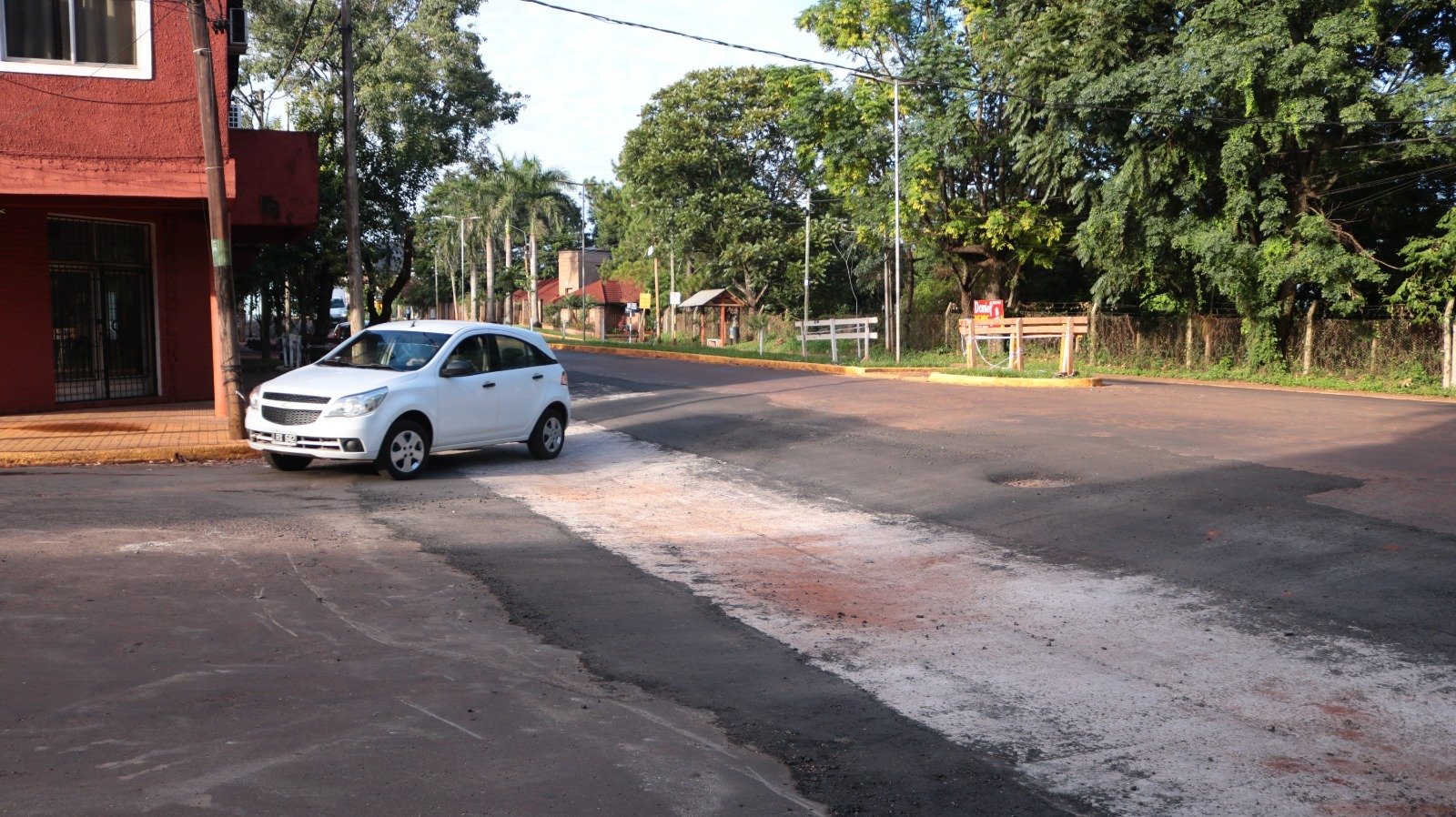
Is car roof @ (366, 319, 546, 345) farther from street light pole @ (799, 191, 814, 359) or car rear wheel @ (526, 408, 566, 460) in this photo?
street light pole @ (799, 191, 814, 359)

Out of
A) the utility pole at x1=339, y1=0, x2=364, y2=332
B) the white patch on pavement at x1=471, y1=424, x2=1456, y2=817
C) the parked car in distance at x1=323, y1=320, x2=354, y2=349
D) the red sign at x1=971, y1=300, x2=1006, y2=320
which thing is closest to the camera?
the white patch on pavement at x1=471, y1=424, x2=1456, y2=817

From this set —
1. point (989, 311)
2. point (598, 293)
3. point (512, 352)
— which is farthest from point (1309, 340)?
point (598, 293)

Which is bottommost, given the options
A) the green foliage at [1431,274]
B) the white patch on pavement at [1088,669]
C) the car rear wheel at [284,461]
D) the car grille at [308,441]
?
Answer: the white patch on pavement at [1088,669]

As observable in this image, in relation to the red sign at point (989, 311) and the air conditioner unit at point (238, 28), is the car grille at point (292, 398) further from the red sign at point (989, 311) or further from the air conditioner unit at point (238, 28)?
the red sign at point (989, 311)

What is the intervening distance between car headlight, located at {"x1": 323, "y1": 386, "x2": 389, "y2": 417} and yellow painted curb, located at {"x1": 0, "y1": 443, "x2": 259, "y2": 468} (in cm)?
289

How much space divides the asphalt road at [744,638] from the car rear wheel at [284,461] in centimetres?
28

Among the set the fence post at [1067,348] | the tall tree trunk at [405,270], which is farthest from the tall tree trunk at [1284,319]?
the tall tree trunk at [405,270]

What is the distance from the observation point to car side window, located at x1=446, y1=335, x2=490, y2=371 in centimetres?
1413

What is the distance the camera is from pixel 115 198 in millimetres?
17516

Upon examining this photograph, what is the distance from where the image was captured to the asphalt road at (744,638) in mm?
4785

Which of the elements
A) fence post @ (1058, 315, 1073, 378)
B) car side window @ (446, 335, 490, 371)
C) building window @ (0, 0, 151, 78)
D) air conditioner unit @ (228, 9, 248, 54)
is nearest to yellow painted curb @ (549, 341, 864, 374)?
fence post @ (1058, 315, 1073, 378)

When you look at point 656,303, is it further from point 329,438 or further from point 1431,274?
point 329,438

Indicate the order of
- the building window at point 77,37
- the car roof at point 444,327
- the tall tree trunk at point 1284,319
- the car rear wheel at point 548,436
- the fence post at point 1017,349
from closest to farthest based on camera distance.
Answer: the car roof at point 444,327 < the car rear wheel at point 548,436 < the building window at point 77,37 < the fence post at point 1017,349 < the tall tree trunk at point 1284,319

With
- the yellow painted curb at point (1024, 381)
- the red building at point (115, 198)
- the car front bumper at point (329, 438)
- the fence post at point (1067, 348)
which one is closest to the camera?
the car front bumper at point (329, 438)
